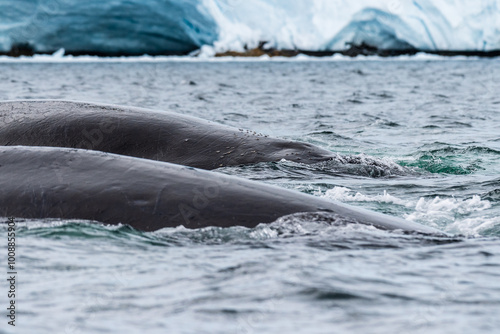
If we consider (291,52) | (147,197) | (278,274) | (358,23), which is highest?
(358,23)

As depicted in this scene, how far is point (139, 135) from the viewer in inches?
327

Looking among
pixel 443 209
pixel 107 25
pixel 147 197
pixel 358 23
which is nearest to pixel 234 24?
pixel 358 23

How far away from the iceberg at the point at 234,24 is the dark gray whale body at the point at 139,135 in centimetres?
6240

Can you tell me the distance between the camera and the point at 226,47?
282ft

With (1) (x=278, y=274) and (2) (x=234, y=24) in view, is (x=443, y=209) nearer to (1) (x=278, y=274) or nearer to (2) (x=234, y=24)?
(1) (x=278, y=274)

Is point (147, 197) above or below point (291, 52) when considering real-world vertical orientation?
below

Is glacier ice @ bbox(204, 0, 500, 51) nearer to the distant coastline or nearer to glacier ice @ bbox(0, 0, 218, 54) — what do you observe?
glacier ice @ bbox(0, 0, 218, 54)


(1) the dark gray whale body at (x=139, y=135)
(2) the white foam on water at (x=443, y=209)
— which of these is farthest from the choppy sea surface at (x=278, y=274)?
(1) the dark gray whale body at (x=139, y=135)

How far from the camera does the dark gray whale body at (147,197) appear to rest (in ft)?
17.1

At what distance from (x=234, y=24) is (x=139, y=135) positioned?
251 ft

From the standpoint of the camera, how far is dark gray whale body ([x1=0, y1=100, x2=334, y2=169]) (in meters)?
8.11

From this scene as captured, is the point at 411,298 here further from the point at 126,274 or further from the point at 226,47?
the point at 226,47

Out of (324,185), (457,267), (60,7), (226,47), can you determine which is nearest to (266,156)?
(324,185)

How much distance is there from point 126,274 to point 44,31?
73865 mm
